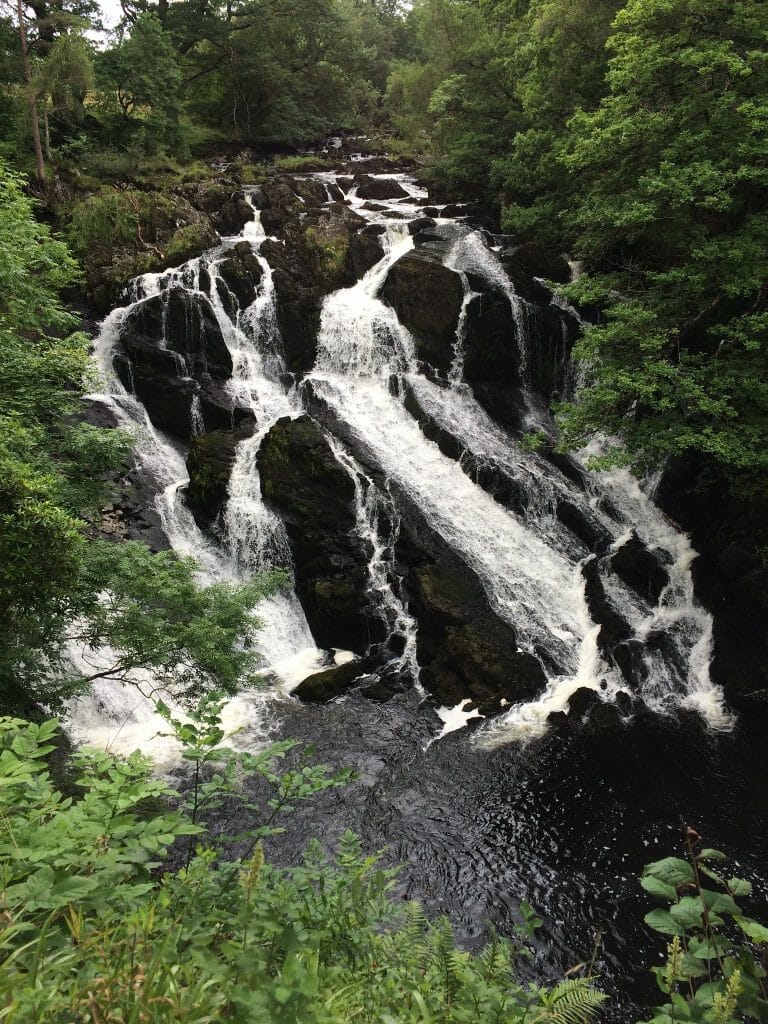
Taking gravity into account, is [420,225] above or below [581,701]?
above

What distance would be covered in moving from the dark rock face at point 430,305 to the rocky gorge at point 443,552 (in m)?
0.06

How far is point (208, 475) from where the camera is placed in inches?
489

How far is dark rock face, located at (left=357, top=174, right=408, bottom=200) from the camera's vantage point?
22.6 meters

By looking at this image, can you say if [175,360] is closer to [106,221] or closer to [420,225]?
[106,221]

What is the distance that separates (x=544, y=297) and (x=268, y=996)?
17.7m

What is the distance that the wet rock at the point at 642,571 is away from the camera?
11.7 metres

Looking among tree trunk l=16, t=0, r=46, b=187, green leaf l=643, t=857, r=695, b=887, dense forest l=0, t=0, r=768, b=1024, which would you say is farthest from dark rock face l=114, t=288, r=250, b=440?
green leaf l=643, t=857, r=695, b=887

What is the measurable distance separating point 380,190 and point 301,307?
9922mm

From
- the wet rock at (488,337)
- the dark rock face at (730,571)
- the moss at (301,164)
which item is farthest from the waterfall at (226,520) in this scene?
the moss at (301,164)

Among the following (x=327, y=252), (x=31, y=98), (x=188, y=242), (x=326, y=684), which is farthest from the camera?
(x=327, y=252)

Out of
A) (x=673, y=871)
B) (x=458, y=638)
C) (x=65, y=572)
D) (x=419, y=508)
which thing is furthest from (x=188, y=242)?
(x=673, y=871)

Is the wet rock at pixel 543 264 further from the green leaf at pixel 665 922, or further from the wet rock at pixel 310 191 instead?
the green leaf at pixel 665 922

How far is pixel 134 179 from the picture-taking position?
19078 millimetres

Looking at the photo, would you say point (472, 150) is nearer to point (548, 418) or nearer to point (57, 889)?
point (548, 418)
